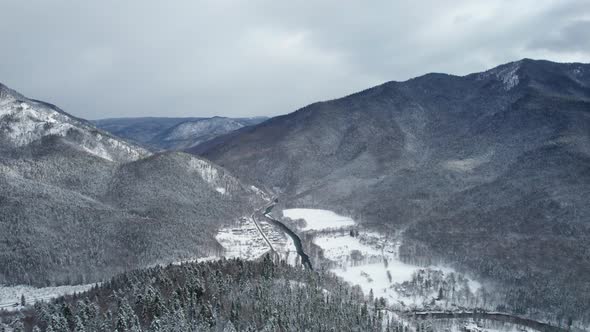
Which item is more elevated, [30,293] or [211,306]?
[211,306]

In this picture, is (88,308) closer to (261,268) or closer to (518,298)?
(261,268)

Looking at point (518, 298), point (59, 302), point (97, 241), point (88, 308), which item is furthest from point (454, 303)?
point (97, 241)

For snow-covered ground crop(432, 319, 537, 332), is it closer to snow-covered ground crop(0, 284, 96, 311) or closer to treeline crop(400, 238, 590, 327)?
treeline crop(400, 238, 590, 327)

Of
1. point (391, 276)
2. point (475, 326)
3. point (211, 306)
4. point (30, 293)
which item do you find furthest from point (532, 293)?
point (30, 293)

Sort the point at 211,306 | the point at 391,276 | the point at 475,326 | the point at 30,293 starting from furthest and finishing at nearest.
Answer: the point at 391,276, the point at 30,293, the point at 475,326, the point at 211,306

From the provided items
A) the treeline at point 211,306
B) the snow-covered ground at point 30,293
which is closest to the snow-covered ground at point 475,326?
the treeline at point 211,306

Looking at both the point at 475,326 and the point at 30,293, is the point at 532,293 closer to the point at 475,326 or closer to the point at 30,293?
the point at 475,326

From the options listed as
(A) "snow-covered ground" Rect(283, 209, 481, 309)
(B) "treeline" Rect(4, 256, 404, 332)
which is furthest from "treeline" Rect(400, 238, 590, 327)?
(B) "treeline" Rect(4, 256, 404, 332)
